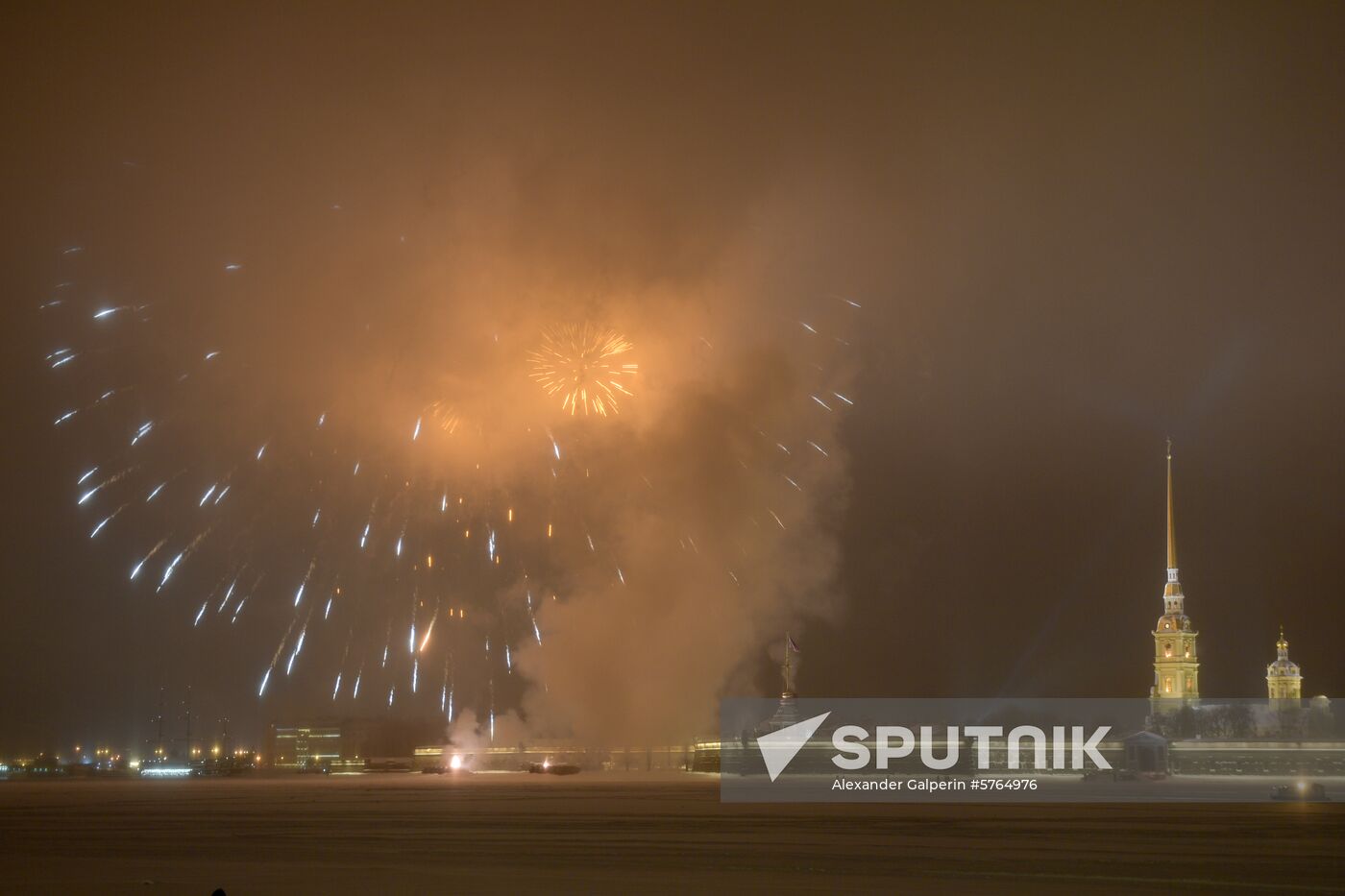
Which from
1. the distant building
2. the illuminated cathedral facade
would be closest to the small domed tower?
the illuminated cathedral facade

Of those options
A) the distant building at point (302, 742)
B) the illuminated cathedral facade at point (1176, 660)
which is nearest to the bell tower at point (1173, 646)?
the illuminated cathedral facade at point (1176, 660)

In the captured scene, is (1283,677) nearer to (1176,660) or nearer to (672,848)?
(1176,660)

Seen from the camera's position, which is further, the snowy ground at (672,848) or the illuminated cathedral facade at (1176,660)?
the illuminated cathedral facade at (1176,660)

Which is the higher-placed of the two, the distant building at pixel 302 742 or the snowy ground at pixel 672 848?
the snowy ground at pixel 672 848

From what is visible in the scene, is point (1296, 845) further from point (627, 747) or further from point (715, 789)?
point (627, 747)

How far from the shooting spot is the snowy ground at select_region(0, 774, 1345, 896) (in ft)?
68.6

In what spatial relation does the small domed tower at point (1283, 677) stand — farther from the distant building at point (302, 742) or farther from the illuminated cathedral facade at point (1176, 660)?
the distant building at point (302, 742)

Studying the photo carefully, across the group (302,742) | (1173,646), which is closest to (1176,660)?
(1173,646)

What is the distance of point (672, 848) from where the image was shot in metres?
26.7

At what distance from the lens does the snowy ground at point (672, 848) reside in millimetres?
20906

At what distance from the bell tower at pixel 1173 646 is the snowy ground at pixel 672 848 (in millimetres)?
97228

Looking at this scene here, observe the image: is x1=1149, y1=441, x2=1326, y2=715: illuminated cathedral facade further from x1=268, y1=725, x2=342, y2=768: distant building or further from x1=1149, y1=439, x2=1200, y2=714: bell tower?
x1=268, y1=725, x2=342, y2=768: distant building

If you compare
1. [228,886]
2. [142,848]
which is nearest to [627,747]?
[142,848]

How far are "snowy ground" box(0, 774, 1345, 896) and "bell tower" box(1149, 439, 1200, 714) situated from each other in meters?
97.2
